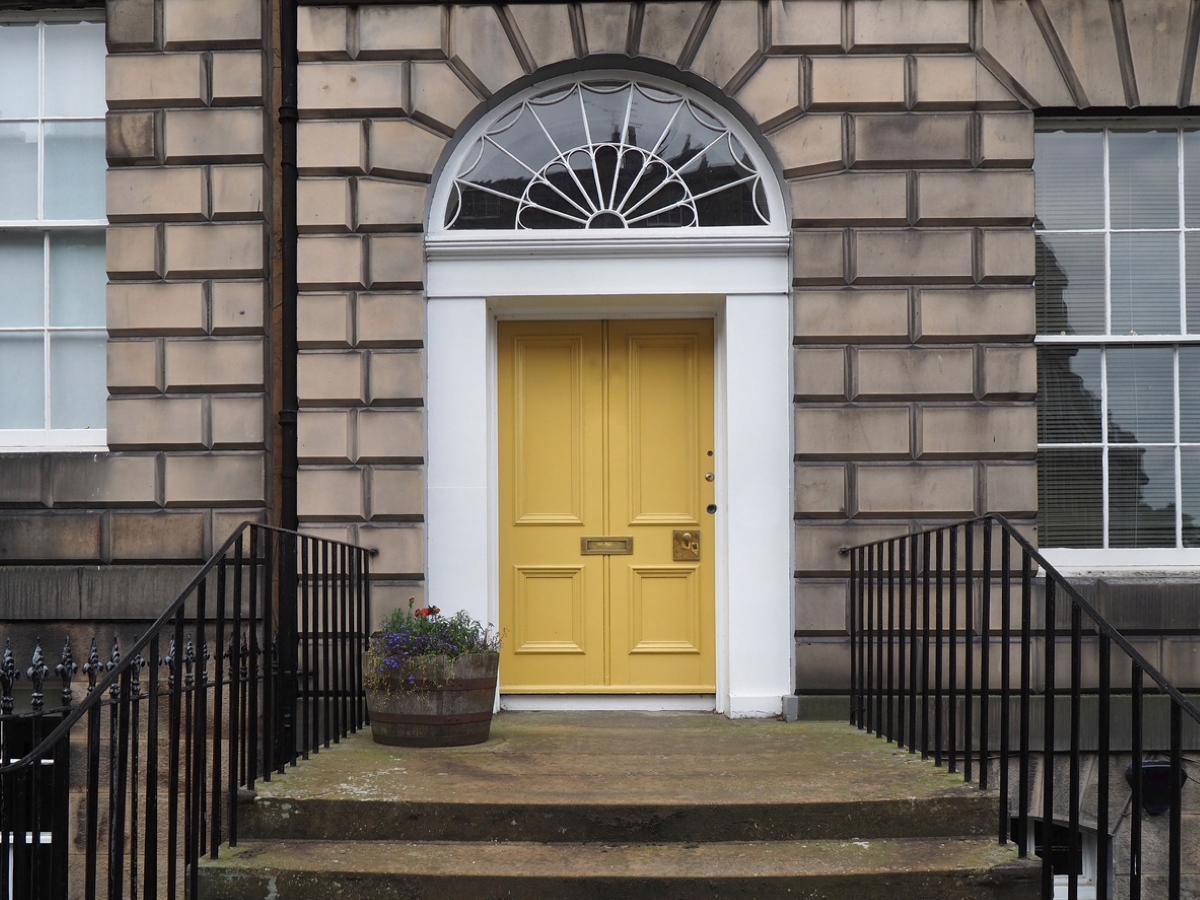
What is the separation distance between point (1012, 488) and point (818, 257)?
1617 millimetres

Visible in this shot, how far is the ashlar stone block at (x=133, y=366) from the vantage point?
21.8ft

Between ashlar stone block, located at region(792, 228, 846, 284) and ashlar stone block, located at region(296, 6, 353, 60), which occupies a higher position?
ashlar stone block, located at region(296, 6, 353, 60)

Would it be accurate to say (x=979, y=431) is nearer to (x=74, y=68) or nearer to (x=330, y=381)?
(x=330, y=381)

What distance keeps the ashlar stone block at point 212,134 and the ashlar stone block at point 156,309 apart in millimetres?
717

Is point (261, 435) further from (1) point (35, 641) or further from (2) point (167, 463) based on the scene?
(1) point (35, 641)

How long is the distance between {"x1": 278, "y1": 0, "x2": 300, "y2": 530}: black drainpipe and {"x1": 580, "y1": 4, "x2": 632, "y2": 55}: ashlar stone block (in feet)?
5.32

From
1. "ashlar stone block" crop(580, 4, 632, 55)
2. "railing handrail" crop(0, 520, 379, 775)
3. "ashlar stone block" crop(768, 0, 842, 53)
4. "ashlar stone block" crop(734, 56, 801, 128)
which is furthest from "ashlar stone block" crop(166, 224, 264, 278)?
"ashlar stone block" crop(768, 0, 842, 53)

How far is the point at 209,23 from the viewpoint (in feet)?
21.9

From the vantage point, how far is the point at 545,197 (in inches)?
267

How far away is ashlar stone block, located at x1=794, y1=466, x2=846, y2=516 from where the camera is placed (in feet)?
21.3

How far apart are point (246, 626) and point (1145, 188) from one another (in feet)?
18.0

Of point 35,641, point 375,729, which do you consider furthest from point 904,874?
point 35,641

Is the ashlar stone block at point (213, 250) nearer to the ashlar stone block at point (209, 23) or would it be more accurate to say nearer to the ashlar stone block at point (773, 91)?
the ashlar stone block at point (209, 23)

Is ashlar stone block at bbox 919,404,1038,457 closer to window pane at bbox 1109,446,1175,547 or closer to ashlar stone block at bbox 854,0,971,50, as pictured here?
window pane at bbox 1109,446,1175,547
